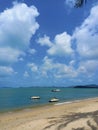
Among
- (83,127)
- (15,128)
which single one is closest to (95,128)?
(83,127)

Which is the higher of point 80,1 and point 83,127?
point 80,1

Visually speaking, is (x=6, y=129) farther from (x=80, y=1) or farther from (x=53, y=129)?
(x=80, y=1)

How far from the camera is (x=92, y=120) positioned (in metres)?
21.1

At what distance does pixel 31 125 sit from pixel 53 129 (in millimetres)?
2591

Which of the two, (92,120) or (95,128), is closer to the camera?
(95,128)

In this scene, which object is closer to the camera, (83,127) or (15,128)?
(83,127)

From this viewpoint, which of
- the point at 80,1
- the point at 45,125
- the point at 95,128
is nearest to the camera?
the point at 80,1

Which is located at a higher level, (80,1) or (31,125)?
(80,1)

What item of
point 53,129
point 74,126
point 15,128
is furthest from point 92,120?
point 15,128

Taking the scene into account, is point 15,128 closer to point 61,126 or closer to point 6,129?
point 6,129

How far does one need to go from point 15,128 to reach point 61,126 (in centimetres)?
348

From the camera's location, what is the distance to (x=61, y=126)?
19500 millimetres

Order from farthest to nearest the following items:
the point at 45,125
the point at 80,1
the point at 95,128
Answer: the point at 45,125 < the point at 95,128 < the point at 80,1

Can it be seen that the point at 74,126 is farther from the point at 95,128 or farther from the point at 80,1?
the point at 80,1
